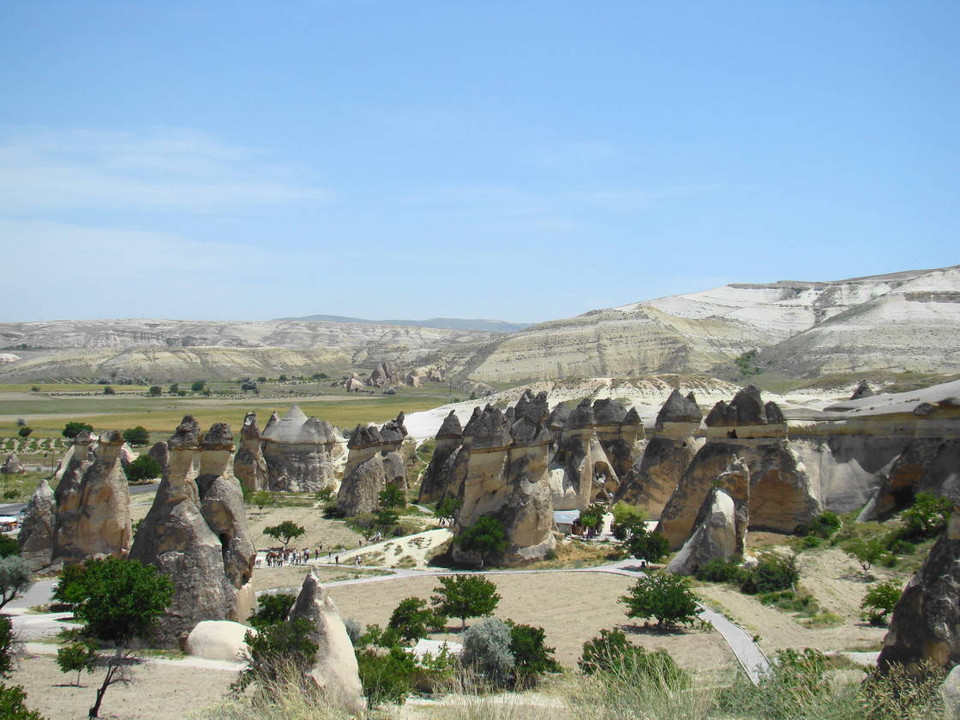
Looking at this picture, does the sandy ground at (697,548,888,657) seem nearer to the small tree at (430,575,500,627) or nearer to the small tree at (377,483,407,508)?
the small tree at (430,575,500,627)

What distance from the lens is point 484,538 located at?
23844 millimetres

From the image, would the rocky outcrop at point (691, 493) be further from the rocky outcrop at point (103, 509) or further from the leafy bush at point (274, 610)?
the rocky outcrop at point (103, 509)

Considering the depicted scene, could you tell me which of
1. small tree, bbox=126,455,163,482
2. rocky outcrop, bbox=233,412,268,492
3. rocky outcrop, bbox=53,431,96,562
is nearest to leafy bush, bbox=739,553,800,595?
rocky outcrop, bbox=53,431,96,562

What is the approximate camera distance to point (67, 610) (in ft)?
58.7

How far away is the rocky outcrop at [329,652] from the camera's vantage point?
37.0ft

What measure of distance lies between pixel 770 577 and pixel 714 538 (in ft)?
6.11

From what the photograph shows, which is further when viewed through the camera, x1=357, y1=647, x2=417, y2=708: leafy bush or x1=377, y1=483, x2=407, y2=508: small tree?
x1=377, y1=483, x2=407, y2=508: small tree

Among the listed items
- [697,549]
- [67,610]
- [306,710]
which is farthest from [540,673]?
[67,610]

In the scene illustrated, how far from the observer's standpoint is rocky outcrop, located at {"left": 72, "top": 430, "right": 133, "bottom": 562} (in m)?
21.5

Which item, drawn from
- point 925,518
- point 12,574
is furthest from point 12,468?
point 925,518

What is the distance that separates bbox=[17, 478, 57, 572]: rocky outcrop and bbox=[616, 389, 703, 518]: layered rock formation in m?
17.6

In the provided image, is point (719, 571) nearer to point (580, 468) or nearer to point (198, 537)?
point (198, 537)

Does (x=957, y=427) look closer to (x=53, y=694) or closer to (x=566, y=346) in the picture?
(x=53, y=694)

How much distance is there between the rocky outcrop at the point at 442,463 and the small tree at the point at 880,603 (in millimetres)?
21013
